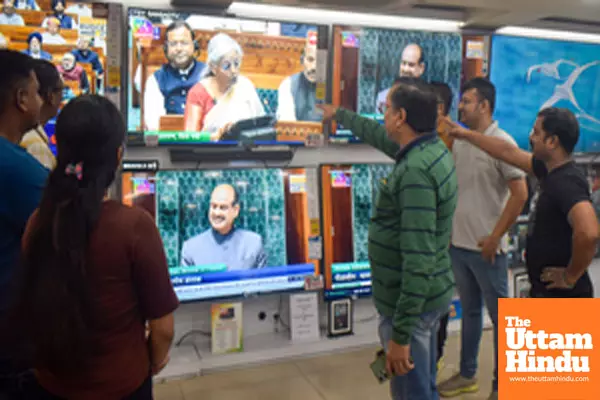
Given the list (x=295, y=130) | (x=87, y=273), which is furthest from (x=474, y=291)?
(x=87, y=273)

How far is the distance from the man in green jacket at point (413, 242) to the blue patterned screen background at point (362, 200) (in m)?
1.24

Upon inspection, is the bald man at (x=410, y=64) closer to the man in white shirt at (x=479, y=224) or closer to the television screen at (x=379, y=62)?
the television screen at (x=379, y=62)

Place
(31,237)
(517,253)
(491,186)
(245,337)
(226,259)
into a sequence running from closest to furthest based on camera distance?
(31,237) → (491,186) → (226,259) → (245,337) → (517,253)

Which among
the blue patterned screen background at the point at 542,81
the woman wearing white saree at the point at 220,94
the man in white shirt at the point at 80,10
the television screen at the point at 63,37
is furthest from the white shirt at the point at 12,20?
the blue patterned screen background at the point at 542,81

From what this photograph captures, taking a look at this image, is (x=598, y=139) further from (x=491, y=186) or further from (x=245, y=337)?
(x=245, y=337)

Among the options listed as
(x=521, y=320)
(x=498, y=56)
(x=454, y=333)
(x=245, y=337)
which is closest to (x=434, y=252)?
(x=521, y=320)

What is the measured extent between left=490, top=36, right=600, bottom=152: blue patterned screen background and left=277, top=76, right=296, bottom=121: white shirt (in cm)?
150

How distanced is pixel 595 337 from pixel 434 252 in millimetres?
1202

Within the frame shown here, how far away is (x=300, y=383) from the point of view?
2660 mm

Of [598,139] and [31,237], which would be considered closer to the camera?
[31,237]

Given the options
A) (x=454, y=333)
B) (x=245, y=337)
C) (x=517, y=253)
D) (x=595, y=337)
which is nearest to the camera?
(x=595, y=337)

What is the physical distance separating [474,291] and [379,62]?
1.50 meters

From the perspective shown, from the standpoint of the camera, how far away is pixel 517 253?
3590 mm

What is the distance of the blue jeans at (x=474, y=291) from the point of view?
250 cm
